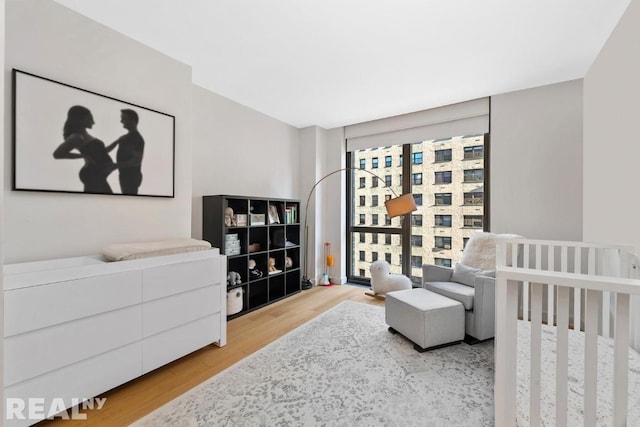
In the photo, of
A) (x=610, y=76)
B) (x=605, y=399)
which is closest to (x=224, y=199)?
(x=605, y=399)

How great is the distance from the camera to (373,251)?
14.1 ft

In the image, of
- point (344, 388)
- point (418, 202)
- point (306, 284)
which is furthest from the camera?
point (306, 284)

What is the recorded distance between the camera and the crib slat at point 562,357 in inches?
33.2

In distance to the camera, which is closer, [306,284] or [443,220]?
[443,220]

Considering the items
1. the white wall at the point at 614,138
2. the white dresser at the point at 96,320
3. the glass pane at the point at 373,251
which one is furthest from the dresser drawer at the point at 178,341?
the white wall at the point at 614,138

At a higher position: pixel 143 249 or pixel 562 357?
pixel 143 249

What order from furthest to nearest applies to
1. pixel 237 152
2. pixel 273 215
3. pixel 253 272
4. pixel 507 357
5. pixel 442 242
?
pixel 442 242
pixel 273 215
pixel 237 152
pixel 253 272
pixel 507 357

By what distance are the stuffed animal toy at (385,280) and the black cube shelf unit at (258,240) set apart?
3.45ft

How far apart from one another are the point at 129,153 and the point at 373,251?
10.8 ft

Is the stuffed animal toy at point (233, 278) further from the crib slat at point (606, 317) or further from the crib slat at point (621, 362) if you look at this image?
the crib slat at point (606, 317)

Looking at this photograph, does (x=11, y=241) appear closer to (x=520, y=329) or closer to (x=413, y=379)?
(x=413, y=379)

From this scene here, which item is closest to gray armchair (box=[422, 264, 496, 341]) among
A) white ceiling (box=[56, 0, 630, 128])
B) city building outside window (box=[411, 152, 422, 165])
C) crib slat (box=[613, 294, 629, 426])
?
crib slat (box=[613, 294, 629, 426])

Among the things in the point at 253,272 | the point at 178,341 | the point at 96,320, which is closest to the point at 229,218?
the point at 253,272

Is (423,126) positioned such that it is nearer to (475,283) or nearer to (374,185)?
(374,185)
